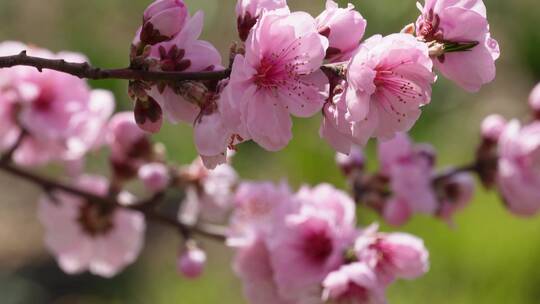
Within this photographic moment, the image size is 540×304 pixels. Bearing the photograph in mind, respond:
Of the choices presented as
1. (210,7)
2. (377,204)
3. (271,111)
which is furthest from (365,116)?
(210,7)

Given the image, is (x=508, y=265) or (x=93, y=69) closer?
(x=93, y=69)

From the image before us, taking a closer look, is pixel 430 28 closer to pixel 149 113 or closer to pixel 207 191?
pixel 149 113

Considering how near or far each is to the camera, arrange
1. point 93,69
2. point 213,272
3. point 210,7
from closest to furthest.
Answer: point 93,69 → point 213,272 → point 210,7

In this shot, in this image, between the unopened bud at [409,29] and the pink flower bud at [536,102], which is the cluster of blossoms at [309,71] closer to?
the unopened bud at [409,29]

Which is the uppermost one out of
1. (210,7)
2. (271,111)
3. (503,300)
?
(271,111)

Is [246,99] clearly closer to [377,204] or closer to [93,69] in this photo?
[93,69]

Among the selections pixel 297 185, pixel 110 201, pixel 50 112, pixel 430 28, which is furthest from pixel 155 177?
pixel 297 185

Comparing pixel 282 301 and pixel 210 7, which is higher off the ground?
pixel 282 301
